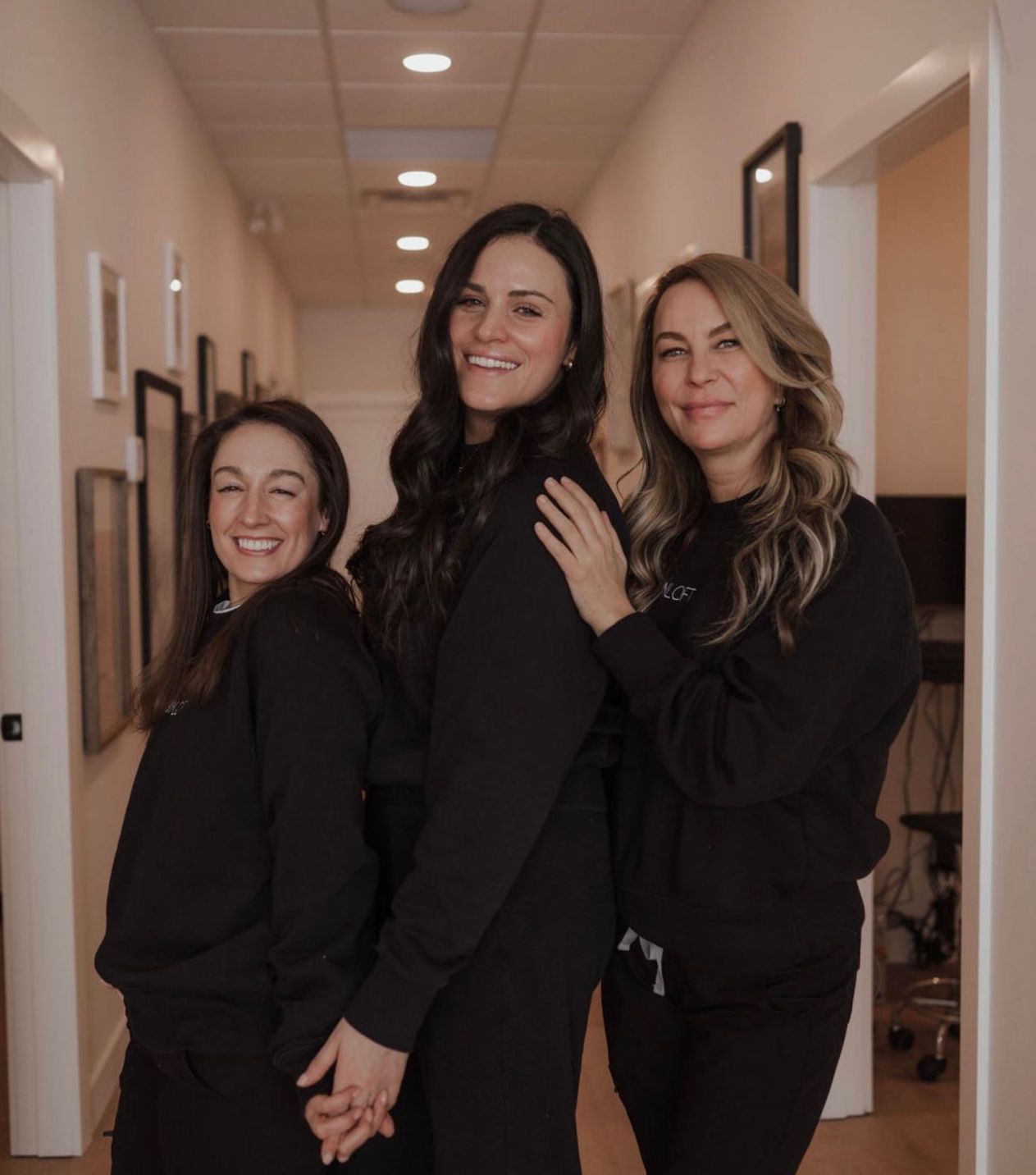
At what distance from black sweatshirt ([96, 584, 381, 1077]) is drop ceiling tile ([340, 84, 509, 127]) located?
11.7ft

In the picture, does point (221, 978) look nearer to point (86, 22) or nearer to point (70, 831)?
point (70, 831)

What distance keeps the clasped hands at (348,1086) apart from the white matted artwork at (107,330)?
211 centimetres

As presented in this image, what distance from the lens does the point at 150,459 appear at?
3887 millimetres

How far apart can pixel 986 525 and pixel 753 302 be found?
2.16 ft

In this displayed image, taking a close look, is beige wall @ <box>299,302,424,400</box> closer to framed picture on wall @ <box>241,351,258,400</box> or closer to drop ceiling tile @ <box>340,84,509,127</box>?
framed picture on wall @ <box>241,351,258,400</box>

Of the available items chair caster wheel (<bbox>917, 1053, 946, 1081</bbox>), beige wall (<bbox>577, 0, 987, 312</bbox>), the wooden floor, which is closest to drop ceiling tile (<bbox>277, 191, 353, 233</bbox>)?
beige wall (<bbox>577, 0, 987, 312</bbox>)

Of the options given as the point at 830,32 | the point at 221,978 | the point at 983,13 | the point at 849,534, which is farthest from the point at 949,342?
the point at 221,978

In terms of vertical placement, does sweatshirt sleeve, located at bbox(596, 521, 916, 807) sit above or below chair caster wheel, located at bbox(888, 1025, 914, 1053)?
above

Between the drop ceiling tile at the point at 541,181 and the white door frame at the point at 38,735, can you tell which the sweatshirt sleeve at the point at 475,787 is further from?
the drop ceiling tile at the point at 541,181

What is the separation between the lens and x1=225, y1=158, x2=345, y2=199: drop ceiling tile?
223 inches

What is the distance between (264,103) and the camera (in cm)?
479

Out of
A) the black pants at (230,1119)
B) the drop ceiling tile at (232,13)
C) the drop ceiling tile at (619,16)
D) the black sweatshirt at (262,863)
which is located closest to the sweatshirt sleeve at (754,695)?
the black sweatshirt at (262,863)

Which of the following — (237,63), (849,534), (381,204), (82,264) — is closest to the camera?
(849,534)

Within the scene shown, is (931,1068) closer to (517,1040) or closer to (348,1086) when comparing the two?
(517,1040)
